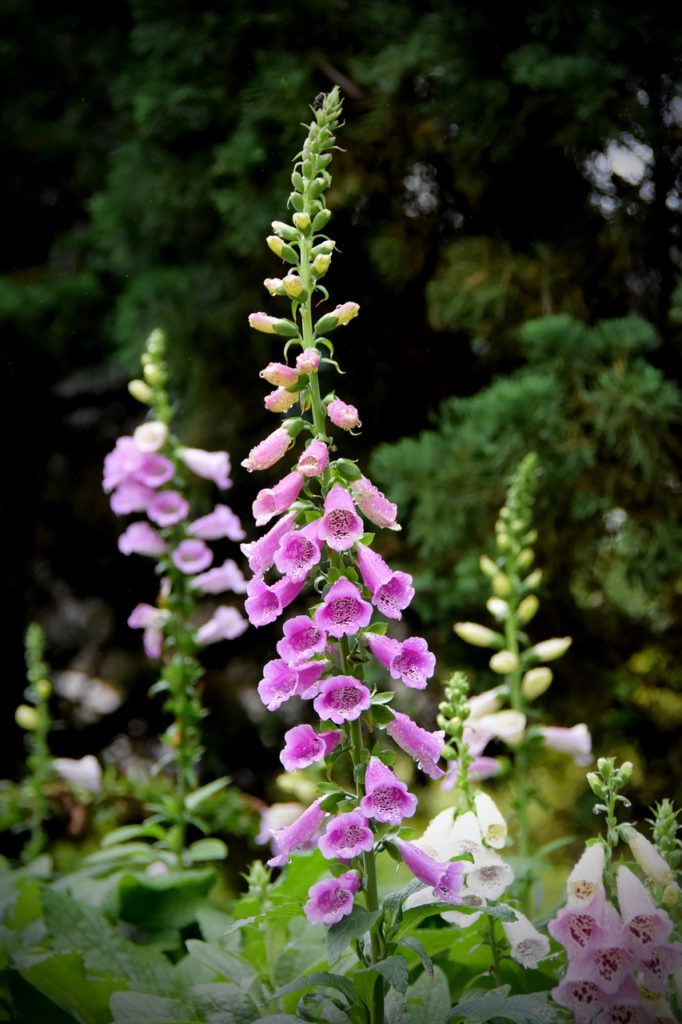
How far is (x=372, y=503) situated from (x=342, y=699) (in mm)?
203

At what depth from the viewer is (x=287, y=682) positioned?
99cm

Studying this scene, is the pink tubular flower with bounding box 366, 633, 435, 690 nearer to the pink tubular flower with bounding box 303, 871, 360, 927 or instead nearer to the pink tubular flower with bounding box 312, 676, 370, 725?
the pink tubular flower with bounding box 312, 676, 370, 725

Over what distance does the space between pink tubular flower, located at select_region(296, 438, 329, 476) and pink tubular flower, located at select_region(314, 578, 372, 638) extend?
11 cm

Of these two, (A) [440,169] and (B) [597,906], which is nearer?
(B) [597,906]

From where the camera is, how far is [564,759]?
289cm

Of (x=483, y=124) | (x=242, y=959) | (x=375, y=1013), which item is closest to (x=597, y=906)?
(x=375, y=1013)

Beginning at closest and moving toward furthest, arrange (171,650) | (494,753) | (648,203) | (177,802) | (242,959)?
(242,959) < (177,802) < (171,650) < (648,203) < (494,753)

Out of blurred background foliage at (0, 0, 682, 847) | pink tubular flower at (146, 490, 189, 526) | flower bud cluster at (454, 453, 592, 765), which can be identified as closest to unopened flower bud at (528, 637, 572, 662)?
flower bud cluster at (454, 453, 592, 765)

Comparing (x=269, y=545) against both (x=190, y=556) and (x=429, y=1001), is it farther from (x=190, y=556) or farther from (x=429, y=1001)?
(x=190, y=556)

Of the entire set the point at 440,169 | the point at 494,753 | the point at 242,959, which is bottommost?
the point at 494,753

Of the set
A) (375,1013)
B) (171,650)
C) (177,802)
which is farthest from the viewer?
(171,650)

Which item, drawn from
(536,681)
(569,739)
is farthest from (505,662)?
(569,739)

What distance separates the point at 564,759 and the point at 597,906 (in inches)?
76.4

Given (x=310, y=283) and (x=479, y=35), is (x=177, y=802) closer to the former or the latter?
(x=310, y=283)
